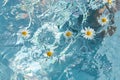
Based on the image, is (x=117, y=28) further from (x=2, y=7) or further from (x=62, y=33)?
(x=2, y=7)

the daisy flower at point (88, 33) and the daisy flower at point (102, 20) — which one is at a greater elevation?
the daisy flower at point (102, 20)

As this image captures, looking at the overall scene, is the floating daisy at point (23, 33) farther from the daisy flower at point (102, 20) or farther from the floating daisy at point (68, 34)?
the daisy flower at point (102, 20)

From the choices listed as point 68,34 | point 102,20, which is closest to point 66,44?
point 68,34

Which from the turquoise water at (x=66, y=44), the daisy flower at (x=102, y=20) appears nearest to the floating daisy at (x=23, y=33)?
the turquoise water at (x=66, y=44)

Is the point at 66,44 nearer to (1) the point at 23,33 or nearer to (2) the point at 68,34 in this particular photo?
(2) the point at 68,34

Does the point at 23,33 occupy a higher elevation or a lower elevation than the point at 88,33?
higher

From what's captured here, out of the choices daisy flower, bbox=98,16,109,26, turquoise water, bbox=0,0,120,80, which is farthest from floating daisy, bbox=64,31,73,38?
daisy flower, bbox=98,16,109,26

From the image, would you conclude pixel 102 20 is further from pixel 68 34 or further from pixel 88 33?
pixel 68 34

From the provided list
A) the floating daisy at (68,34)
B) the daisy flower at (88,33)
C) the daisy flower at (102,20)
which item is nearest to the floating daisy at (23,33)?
the floating daisy at (68,34)

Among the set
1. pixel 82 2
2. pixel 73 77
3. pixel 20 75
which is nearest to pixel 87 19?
pixel 82 2
